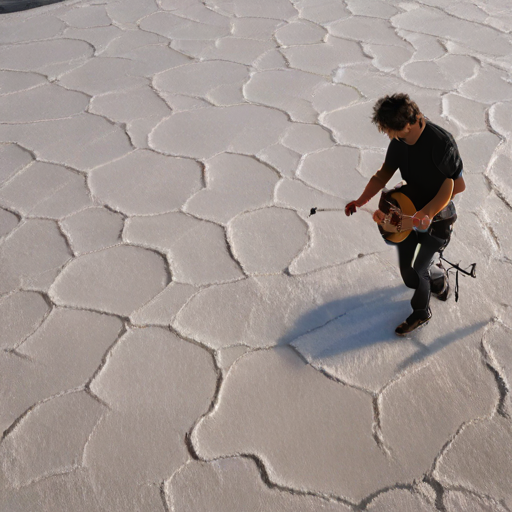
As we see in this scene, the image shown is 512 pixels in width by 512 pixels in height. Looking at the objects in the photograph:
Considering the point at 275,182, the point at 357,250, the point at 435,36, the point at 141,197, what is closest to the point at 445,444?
the point at 357,250

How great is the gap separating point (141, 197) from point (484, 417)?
5.66 ft

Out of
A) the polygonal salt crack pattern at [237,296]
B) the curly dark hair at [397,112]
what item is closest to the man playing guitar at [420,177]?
the curly dark hair at [397,112]

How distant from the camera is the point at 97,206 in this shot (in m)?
2.54

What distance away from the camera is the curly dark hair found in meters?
1.49

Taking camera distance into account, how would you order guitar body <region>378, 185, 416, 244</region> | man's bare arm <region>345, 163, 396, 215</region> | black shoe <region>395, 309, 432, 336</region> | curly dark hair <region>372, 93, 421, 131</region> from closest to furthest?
curly dark hair <region>372, 93, 421, 131</region>, guitar body <region>378, 185, 416, 244</region>, man's bare arm <region>345, 163, 396, 215</region>, black shoe <region>395, 309, 432, 336</region>

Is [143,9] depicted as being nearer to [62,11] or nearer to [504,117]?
[62,11]

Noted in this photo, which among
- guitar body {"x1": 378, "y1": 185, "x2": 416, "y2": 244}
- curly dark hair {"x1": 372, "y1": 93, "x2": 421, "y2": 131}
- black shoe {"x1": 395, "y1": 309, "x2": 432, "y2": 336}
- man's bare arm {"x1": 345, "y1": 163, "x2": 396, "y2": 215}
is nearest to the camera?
curly dark hair {"x1": 372, "y1": 93, "x2": 421, "y2": 131}

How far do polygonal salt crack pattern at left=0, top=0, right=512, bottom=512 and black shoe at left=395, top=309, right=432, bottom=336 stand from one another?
40mm

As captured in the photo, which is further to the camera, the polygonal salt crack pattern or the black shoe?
the black shoe

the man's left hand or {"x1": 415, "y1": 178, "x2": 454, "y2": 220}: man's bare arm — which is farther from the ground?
{"x1": 415, "y1": 178, "x2": 454, "y2": 220}: man's bare arm

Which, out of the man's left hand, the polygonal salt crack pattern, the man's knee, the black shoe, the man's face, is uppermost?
the man's face

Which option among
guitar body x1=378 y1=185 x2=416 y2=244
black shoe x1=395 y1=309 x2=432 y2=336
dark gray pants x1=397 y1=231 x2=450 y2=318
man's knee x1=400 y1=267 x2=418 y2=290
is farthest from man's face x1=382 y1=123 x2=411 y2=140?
black shoe x1=395 y1=309 x2=432 y2=336

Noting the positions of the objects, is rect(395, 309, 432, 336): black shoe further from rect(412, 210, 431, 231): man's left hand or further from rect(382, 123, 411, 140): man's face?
rect(382, 123, 411, 140): man's face

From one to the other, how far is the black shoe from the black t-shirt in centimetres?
41
